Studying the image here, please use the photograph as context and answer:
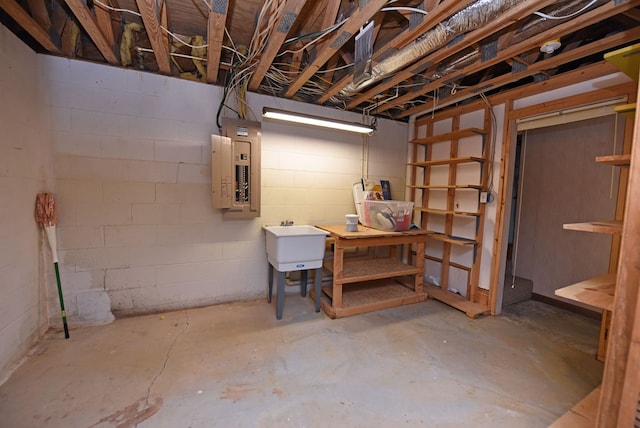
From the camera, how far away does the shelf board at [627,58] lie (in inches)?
45.9

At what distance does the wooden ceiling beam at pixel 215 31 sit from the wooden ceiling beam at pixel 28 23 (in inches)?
42.2

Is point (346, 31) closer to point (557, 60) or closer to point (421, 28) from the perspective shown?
point (421, 28)

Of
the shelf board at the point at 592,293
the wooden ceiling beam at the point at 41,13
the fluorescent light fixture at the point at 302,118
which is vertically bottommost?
the shelf board at the point at 592,293

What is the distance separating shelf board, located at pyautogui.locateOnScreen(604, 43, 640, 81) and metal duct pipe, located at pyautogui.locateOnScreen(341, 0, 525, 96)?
0.58m

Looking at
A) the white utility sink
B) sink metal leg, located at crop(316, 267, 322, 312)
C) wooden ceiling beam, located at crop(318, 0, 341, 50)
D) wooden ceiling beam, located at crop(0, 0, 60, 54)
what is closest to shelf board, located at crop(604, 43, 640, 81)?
wooden ceiling beam, located at crop(318, 0, 341, 50)

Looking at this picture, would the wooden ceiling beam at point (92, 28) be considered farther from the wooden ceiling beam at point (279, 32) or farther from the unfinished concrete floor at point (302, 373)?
the unfinished concrete floor at point (302, 373)

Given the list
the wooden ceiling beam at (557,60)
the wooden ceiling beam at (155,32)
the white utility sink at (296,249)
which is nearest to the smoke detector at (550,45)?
the wooden ceiling beam at (557,60)

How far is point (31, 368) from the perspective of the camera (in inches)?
70.9

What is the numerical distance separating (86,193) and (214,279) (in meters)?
1.39

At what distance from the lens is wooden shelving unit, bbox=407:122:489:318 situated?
2.92 metres

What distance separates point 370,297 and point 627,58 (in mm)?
2615

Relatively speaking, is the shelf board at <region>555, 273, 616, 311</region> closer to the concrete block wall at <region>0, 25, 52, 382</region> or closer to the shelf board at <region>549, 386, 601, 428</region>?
the shelf board at <region>549, 386, 601, 428</region>

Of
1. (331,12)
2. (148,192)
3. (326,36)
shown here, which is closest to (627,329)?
(331,12)

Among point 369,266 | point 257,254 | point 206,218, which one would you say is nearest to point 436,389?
point 369,266
